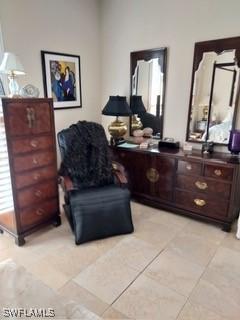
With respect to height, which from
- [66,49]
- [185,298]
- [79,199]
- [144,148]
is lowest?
[185,298]

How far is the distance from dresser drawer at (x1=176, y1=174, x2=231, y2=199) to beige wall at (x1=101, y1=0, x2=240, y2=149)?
620mm

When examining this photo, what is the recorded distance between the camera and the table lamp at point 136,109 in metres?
3.21

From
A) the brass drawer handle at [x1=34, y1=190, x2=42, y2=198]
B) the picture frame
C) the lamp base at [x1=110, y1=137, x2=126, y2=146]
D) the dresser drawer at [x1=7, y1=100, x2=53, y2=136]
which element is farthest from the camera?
the lamp base at [x1=110, y1=137, x2=126, y2=146]

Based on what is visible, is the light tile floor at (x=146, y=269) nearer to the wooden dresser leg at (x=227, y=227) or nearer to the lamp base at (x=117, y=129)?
the wooden dresser leg at (x=227, y=227)

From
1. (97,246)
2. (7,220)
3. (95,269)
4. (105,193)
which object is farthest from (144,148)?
(7,220)

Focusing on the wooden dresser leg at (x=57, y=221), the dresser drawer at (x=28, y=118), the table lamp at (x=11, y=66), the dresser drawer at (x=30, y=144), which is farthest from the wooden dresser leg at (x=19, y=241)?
the table lamp at (x=11, y=66)

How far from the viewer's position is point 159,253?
2135mm

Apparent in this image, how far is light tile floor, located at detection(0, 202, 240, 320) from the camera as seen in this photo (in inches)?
63.0

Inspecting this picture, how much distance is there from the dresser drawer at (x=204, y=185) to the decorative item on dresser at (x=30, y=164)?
1375 millimetres

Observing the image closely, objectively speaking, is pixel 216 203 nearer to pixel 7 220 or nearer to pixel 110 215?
pixel 110 215

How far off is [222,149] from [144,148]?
904 millimetres

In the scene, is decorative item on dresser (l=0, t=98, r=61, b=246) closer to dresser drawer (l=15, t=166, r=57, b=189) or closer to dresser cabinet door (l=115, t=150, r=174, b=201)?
dresser drawer (l=15, t=166, r=57, b=189)

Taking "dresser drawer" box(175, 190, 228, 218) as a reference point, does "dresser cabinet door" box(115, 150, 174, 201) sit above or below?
above

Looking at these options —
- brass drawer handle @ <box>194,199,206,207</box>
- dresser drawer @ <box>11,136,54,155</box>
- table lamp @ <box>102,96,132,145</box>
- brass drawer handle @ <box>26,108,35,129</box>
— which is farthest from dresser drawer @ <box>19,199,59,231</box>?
brass drawer handle @ <box>194,199,206,207</box>
